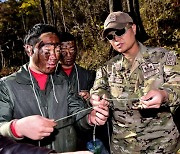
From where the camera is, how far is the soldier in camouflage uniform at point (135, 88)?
321 cm

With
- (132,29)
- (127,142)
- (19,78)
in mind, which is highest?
(132,29)

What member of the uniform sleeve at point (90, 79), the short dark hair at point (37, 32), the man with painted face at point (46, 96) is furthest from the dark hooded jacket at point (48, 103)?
the uniform sleeve at point (90, 79)

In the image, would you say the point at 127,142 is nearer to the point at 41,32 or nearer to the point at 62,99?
the point at 62,99

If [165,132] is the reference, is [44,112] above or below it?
above

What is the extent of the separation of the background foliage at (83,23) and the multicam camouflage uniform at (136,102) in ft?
27.0

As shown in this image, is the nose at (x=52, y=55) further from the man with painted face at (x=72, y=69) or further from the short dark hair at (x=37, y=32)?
the man with painted face at (x=72, y=69)

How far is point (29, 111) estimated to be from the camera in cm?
284

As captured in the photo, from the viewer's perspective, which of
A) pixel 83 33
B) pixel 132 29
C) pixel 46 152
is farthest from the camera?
pixel 83 33

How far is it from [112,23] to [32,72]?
3.55 feet

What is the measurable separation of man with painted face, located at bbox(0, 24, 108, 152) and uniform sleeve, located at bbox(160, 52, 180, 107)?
0.60m

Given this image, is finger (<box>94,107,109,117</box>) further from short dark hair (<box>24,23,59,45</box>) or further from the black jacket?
the black jacket

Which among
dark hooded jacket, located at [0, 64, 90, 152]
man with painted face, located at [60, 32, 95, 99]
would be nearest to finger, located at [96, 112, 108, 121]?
dark hooded jacket, located at [0, 64, 90, 152]

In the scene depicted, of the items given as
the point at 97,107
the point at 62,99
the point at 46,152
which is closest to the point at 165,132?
the point at 97,107

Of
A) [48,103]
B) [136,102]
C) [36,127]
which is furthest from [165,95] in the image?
[36,127]
